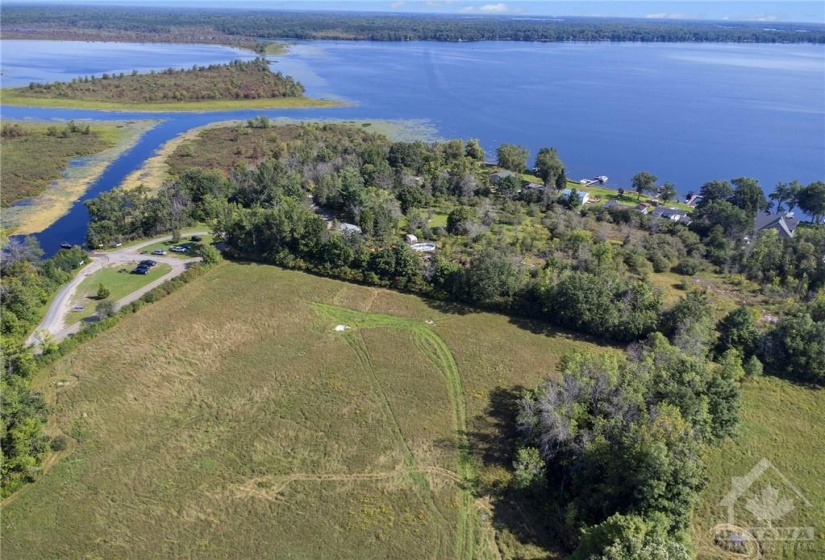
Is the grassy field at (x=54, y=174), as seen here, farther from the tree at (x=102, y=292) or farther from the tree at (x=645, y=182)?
the tree at (x=645, y=182)

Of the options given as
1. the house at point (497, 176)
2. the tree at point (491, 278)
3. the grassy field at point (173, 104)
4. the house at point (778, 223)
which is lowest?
the tree at point (491, 278)

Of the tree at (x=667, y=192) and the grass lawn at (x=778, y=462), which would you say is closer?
the grass lawn at (x=778, y=462)

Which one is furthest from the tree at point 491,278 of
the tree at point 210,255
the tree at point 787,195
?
the tree at point 787,195

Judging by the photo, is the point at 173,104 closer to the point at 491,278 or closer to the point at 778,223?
the point at 491,278

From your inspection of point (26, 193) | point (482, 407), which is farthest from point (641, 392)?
point (26, 193)

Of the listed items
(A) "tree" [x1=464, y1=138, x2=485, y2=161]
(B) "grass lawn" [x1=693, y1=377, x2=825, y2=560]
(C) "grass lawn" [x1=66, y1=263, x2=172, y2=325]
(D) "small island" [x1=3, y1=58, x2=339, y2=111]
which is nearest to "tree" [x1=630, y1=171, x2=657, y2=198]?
(A) "tree" [x1=464, y1=138, x2=485, y2=161]

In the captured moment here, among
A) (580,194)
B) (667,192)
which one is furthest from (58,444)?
(667,192)

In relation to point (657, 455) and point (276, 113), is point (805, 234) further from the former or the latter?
point (276, 113)
